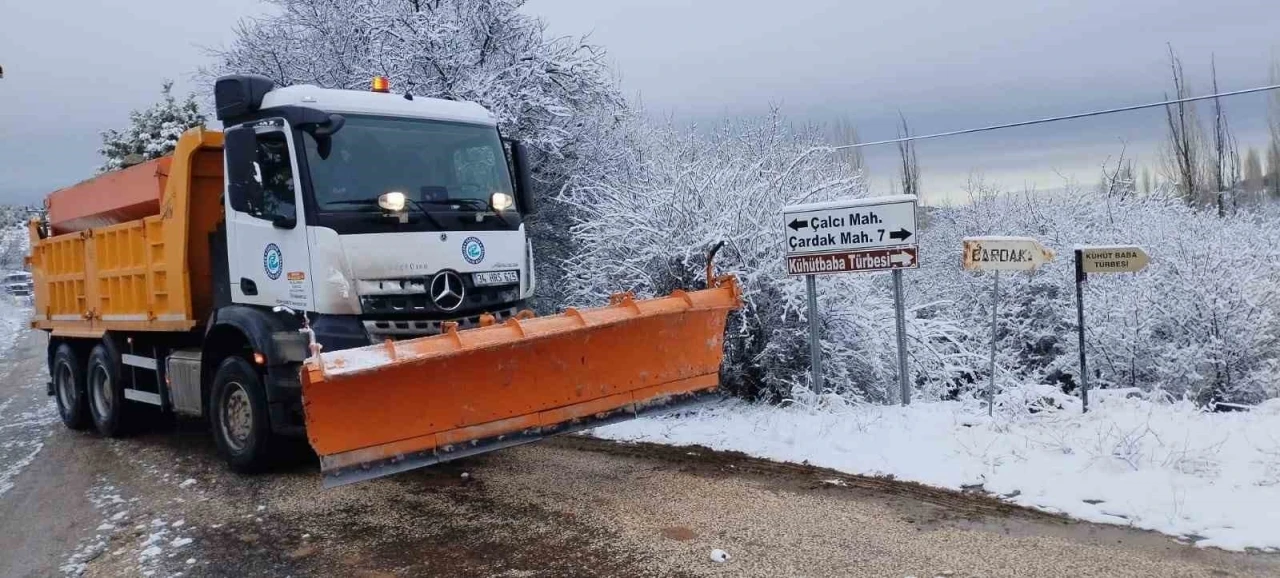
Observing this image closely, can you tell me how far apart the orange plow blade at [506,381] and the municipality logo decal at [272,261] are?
1.70 metres

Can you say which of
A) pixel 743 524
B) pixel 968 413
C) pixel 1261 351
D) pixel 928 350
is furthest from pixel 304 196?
pixel 1261 351

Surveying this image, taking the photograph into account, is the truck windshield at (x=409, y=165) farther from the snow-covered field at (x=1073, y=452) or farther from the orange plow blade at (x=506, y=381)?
the snow-covered field at (x=1073, y=452)

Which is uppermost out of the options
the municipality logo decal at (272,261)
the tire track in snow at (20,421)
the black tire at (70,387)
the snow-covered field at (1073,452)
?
the municipality logo decal at (272,261)

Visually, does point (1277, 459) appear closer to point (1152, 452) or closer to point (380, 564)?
point (1152, 452)

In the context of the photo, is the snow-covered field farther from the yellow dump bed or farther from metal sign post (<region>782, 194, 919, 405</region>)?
the yellow dump bed

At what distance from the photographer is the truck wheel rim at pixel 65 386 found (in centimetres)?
1000

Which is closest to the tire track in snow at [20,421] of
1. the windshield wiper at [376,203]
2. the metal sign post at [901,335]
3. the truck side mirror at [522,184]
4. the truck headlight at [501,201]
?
the windshield wiper at [376,203]

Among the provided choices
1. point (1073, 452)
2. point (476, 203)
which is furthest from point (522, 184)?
point (1073, 452)

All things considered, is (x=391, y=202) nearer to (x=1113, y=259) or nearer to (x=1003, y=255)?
(x=1003, y=255)

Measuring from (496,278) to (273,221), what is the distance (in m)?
1.63

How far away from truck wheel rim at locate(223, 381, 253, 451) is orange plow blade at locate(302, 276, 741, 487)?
2.02 metres

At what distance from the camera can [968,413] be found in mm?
7105

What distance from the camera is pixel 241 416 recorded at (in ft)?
22.2

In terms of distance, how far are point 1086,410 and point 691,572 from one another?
411cm
